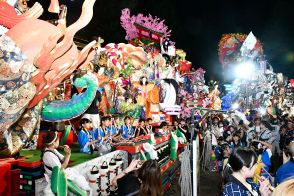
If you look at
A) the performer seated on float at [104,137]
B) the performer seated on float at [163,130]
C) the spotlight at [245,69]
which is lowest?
the performer seated on float at [163,130]

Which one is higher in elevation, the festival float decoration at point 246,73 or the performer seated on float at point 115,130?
the festival float decoration at point 246,73

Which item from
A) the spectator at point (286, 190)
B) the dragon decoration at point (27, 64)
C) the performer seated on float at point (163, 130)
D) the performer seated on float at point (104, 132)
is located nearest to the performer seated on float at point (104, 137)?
the performer seated on float at point (104, 132)

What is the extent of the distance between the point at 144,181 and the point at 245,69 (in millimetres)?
32263

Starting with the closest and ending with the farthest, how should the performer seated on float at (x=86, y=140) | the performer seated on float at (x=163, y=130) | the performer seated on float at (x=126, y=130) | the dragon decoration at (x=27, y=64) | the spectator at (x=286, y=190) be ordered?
1. the spectator at (x=286, y=190)
2. the dragon decoration at (x=27, y=64)
3. the performer seated on float at (x=86, y=140)
4. the performer seated on float at (x=126, y=130)
5. the performer seated on float at (x=163, y=130)

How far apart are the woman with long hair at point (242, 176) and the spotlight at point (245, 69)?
102ft

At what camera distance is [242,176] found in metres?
3.13

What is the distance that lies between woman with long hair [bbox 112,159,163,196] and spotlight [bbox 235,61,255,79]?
101 feet

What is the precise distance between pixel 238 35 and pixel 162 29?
24181mm

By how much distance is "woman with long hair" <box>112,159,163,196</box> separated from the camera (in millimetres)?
3528

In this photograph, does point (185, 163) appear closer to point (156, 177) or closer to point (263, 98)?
point (156, 177)

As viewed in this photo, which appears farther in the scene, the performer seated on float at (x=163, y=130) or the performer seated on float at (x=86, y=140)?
the performer seated on float at (x=163, y=130)

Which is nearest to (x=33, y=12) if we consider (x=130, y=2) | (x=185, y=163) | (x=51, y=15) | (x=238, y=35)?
(x=185, y=163)

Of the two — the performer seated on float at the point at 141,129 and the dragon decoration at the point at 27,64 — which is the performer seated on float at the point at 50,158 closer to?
the dragon decoration at the point at 27,64

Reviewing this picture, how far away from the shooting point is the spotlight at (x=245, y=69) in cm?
3306
